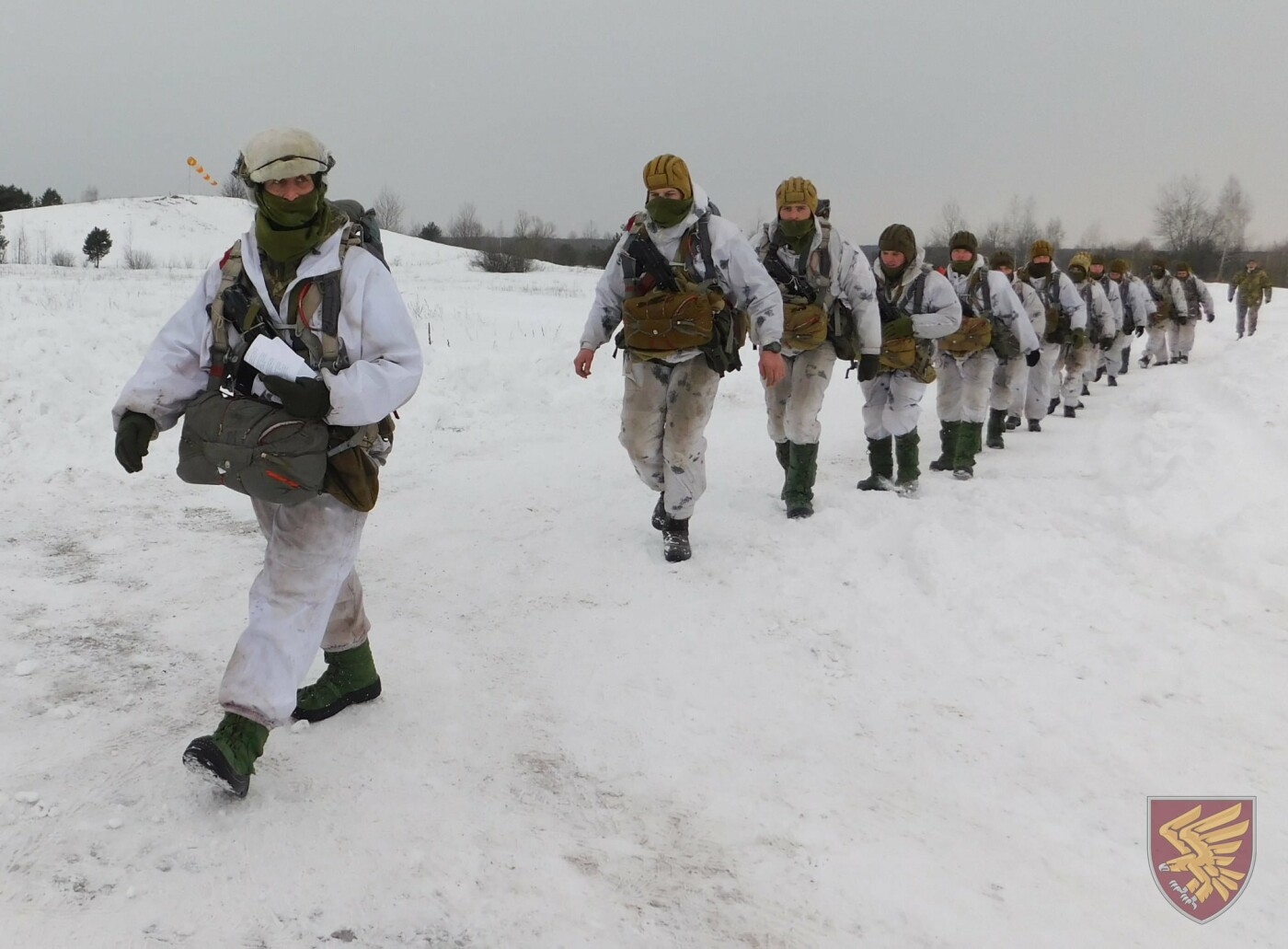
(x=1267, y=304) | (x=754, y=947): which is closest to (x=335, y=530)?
(x=754, y=947)

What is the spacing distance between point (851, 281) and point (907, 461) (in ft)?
5.45

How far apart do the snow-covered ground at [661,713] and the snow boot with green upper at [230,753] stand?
133 millimetres

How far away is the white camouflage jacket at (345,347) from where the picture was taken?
2834mm

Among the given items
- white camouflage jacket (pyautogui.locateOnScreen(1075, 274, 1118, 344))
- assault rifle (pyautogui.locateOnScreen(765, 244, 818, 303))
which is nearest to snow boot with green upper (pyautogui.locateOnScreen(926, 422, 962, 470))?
assault rifle (pyautogui.locateOnScreen(765, 244, 818, 303))

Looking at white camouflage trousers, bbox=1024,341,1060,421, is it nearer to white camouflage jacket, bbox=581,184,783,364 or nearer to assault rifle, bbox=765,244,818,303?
A: assault rifle, bbox=765,244,818,303

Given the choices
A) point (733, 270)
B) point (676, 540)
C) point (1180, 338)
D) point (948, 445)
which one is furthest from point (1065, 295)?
point (1180, 338)

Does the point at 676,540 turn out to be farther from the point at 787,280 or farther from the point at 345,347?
the point at 345,347

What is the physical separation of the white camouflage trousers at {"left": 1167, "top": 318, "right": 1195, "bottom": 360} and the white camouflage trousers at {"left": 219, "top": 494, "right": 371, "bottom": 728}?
61.5 ft

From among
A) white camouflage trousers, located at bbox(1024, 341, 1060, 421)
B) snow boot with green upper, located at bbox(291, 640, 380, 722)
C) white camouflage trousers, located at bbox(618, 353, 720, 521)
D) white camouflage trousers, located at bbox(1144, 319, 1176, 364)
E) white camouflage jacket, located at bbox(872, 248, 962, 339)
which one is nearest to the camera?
snow boot with green upper, located at bbox(291, 640, 380, 722)

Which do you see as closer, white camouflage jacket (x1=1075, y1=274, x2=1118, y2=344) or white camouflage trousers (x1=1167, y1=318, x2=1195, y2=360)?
white camouflage jacket (x1=1075, y1=274, x2=1118, y2=344)

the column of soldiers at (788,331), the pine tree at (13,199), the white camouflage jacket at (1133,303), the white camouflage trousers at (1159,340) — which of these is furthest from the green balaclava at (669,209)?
the pine tree at (13,199)

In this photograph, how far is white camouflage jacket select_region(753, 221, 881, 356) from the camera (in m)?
6.18

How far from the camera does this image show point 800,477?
6.15 meters

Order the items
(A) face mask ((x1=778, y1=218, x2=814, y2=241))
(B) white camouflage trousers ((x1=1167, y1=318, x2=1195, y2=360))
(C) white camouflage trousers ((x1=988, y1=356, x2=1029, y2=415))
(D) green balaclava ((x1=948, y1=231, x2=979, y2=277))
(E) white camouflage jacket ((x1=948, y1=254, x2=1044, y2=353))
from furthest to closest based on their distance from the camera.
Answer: (B) white camouflage trousers ((x1=1167, y1=318, x2=1195, y2=360)) < (C) white camouflage trousers ((x1=988, y1=356, x2=1029, y2=415)) < (E) white camouflage jacket ((x1=948, y1=254, x2=1044, y2=353)) < (D) green balaclava ((x1=948, y1=231, x2=979, y2=277)) < (A) face mask ((x1=778, y1=218, x2=814, y2=241))
